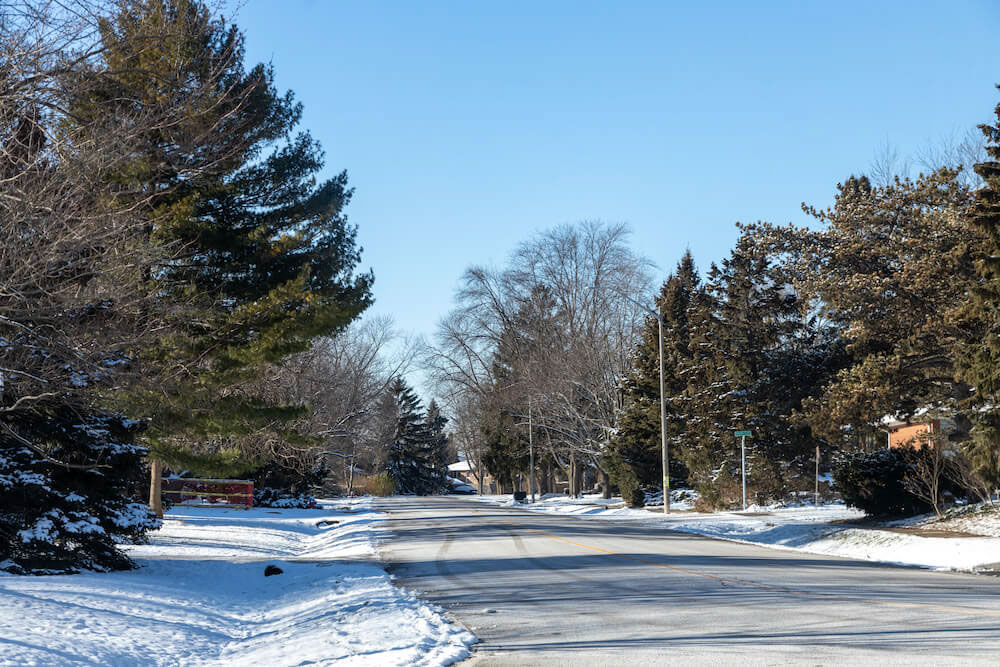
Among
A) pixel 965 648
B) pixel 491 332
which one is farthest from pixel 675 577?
pixel 491 332

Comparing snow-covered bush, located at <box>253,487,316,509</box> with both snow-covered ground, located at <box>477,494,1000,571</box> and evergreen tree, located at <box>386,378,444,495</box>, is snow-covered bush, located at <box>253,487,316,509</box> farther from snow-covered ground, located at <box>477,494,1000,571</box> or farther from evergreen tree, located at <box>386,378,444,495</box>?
evergreen tree, located at <box>386,378,444,495</box>

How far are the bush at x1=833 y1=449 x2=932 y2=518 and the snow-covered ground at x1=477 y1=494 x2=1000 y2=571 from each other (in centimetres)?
74

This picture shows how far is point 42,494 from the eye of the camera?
13664 mm

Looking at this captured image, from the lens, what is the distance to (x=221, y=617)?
38.4 feet

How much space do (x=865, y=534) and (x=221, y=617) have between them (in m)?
14.9

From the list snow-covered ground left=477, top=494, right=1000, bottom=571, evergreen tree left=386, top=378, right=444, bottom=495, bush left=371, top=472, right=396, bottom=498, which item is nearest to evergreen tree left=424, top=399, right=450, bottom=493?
evergreen tree left=386, top=378, right=444, bottom=495

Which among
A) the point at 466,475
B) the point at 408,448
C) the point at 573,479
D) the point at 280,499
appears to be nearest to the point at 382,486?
the point at 408,448

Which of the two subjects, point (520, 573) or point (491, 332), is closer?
point (520, 573)

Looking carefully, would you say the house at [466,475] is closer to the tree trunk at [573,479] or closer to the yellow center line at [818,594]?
the tree trunk at [573,479]

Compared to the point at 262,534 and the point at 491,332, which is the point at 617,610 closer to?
the point at 262,534

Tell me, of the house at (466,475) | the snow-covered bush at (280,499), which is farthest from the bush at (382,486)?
the house at (466,475)

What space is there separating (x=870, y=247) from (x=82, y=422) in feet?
68.1

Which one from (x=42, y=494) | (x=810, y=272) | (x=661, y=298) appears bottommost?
(x=42, y=494)

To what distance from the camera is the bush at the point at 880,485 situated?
2409 centimetres
